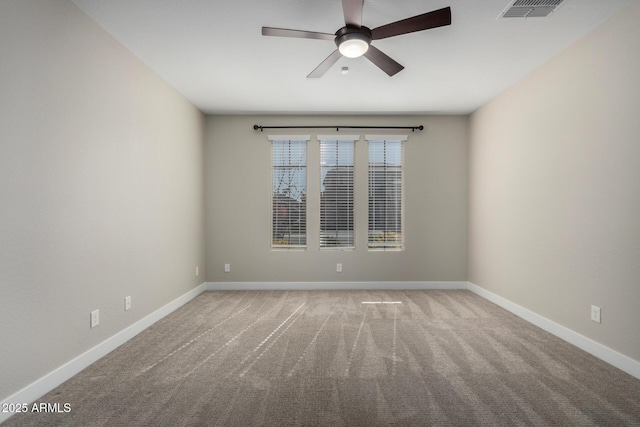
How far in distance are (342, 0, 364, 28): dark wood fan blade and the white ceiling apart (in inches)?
10.4

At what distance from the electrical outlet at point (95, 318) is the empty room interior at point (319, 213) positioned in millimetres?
97

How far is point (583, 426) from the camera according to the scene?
1835 millimetres

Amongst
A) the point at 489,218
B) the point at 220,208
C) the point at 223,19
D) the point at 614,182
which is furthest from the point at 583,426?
the point at 220,208

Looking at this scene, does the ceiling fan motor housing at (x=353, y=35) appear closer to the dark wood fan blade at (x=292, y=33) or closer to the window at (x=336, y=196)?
the dark wood fan blade at (x=292, y=33)

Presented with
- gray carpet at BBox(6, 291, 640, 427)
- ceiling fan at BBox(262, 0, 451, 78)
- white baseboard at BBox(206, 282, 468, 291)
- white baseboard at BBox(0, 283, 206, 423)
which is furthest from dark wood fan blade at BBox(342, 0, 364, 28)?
white baseboard at BBox(206, 282, 468, 291)

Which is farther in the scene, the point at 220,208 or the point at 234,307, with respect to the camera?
the point at 220,208

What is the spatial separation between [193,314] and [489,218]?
401cm

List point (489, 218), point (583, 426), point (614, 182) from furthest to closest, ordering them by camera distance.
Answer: point (489, 218), point (614, 182), point (583, 426)

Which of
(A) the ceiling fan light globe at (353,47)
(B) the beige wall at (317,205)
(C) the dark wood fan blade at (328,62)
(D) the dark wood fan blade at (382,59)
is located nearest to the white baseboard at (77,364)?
(B) the beige wall at (317,205)

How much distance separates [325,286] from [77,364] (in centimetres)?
332

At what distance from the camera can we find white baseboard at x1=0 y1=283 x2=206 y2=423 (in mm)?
2016

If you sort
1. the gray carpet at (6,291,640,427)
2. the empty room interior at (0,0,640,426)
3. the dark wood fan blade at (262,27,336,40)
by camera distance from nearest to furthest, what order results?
the gray carpet at (6,291,640,427) → the empty room interior at (0,0,640,426) → the dark wood fan blade at (262,27,336,40)

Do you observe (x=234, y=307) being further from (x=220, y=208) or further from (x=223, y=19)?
(x=223, y=19)

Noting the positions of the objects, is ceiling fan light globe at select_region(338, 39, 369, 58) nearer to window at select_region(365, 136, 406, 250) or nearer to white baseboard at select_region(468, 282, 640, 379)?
window at select_region(365, 136, 406, 250)
